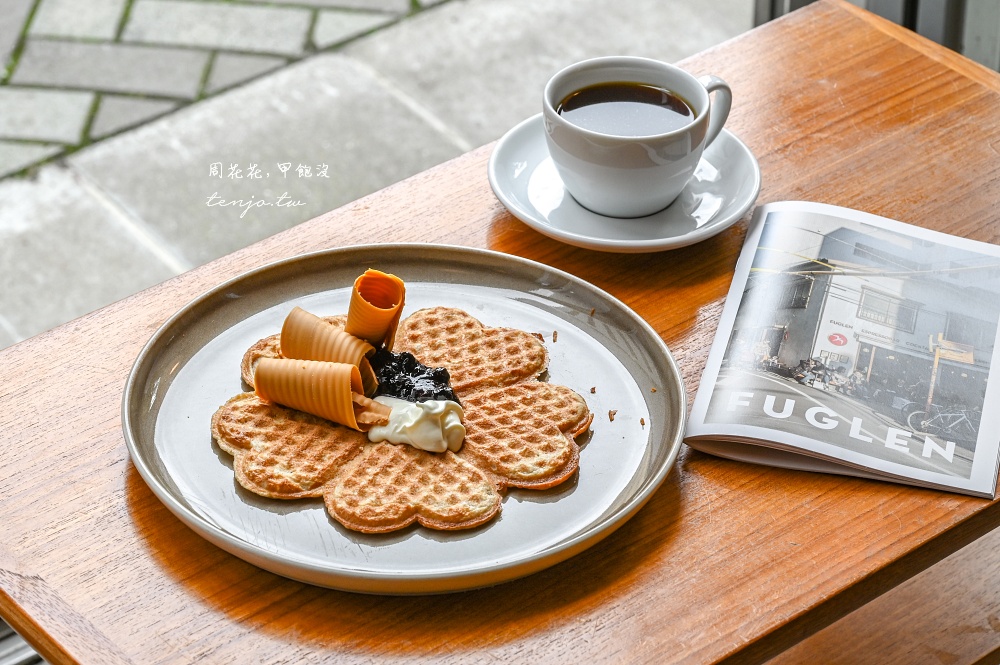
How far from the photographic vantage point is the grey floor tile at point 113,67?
2.52 meters

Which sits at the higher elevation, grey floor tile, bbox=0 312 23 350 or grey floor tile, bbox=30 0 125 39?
grey floor tile, bbox=30 0 125 39

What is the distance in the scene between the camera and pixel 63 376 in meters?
0.94

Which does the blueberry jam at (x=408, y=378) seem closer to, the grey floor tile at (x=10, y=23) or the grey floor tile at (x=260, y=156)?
the grey floor tile at (x=260, y=156)

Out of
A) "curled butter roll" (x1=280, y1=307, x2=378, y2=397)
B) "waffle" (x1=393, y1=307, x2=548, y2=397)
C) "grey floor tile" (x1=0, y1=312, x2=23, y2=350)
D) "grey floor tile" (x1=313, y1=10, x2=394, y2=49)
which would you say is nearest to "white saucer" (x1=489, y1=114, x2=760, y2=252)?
"waffle" (x1=393, y1=307, x2=548, y2=397)

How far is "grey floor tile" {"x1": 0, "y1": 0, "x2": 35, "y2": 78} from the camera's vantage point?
2588mm

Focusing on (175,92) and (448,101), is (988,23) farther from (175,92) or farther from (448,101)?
(175,92)

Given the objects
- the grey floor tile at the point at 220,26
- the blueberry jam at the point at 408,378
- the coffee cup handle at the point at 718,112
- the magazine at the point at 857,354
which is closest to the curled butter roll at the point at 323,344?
the blueberry jam at the point at 408,378

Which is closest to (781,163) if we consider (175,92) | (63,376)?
(63,376)

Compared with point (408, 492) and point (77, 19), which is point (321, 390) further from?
point (77, 19)

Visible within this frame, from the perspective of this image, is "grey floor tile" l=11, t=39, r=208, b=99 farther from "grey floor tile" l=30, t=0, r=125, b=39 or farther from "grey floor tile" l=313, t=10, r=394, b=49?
"grey floor tile" l=313, t=10, r=394, b=49

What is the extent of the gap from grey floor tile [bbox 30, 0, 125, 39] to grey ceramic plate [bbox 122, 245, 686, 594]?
6.48ft

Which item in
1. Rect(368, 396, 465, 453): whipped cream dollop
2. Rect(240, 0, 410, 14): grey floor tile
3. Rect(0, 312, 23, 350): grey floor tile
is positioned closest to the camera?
Rect(368, 396, 465, 453): whipped cream dollop

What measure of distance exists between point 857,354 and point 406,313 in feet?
1.34

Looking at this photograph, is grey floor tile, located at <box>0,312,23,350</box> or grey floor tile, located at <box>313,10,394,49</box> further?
grey floor tile, located at <box>313,10,394,49</box>
